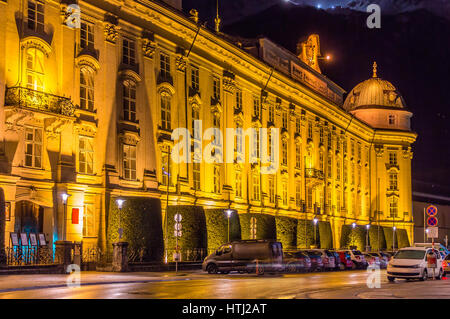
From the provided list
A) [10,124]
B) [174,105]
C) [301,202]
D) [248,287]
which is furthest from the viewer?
[301,202]

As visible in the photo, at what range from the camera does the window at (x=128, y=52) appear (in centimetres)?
4921

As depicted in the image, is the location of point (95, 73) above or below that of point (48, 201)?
above

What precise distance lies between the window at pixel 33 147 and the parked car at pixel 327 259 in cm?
1994

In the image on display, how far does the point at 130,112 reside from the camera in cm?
4909

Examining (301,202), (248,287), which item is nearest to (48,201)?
(248,287)

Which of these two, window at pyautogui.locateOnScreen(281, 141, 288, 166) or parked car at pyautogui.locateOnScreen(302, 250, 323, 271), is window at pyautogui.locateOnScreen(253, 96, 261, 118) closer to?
window at pyautogui.locateOnScreen(281, 141, 288, 166)

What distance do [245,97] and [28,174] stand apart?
30055 millimetres

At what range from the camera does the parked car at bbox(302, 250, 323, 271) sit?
48.8m

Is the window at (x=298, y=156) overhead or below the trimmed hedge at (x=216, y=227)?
overhead

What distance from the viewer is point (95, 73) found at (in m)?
45.8

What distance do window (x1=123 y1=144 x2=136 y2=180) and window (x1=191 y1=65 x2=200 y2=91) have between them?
1025cm

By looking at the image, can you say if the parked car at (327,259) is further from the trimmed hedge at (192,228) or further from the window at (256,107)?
the window at (256,107)

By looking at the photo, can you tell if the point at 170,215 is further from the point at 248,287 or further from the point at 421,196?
the point at 421,196

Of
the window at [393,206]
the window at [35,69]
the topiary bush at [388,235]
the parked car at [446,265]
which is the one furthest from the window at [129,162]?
the window at [393,206]
